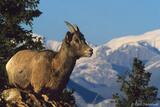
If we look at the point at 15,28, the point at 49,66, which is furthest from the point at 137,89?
the point at 49,66

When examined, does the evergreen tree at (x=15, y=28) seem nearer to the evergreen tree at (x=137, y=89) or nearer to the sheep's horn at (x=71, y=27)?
the sheep's horn at (x=71, y=27)

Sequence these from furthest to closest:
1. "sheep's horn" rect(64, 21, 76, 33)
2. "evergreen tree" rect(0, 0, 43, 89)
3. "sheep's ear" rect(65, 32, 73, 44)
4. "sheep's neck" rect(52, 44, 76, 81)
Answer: "evergreen tree" rect(0, 0, 43, 89)
"sheep's neck" rect(52, 44, 76, 81)
"sheep's ear" rect(65, 32, 73, 44)
"sheep's horn" rect(64, 21, 76, 33)

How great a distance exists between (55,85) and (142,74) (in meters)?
47.7

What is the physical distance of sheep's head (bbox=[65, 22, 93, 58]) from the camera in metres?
21.2

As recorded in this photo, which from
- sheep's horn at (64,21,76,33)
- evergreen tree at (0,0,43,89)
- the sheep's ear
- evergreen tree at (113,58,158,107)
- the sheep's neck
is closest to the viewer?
sheep's horn at (64,21,76,33)

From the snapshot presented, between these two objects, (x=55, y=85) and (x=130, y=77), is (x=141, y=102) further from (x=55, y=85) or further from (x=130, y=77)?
(x=55, y=85)

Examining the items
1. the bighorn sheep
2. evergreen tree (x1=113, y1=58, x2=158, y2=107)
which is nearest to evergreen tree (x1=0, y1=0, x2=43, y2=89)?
the bighorn sheep

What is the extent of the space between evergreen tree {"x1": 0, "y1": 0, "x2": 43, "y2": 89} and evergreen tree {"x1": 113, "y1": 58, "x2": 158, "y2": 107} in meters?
29.2

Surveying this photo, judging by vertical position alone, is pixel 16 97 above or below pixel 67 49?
below

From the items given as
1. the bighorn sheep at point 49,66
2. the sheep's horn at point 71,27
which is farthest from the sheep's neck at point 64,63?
the sheep's horn at point 71,27

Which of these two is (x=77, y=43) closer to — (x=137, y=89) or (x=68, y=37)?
(x=68, y=37)

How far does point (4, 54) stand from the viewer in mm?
34250

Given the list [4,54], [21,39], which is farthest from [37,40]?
[4,54]

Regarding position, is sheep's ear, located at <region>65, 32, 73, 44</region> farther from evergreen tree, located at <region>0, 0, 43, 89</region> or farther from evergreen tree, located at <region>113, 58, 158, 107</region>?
evergreen tree, located at <region>113, 58, 158, 107</region>
